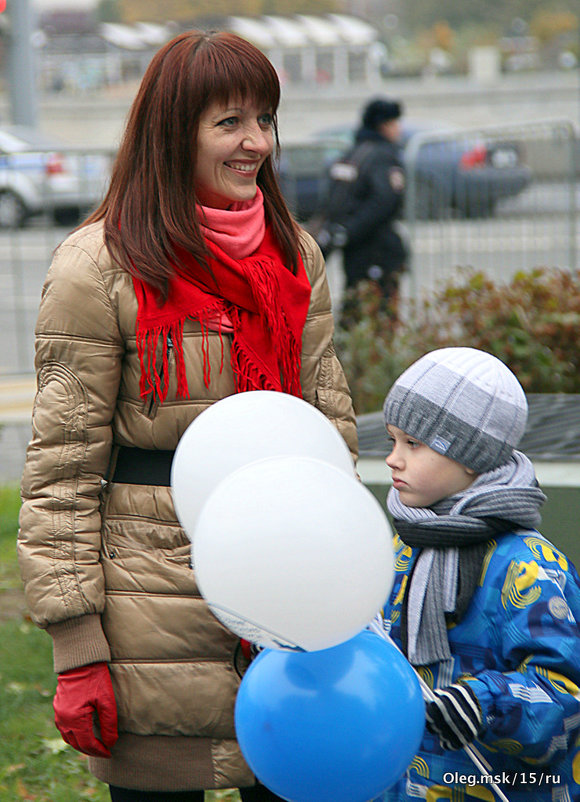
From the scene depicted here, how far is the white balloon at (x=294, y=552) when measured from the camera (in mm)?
1616

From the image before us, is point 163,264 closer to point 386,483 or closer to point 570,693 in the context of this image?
point 570,693

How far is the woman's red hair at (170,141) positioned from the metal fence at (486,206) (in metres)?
4.88

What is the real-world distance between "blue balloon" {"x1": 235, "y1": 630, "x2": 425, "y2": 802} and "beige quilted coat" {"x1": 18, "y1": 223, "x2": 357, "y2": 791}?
504mm

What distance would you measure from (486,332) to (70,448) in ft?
10.4

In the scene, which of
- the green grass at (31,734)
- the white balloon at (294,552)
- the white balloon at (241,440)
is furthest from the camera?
the green grass at (31,734)

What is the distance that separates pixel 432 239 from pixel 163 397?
539cm

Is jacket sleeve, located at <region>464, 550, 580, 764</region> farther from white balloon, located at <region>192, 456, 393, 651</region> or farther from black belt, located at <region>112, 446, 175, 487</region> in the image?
black belt, located at <region>112, 446, 175, 487</region>

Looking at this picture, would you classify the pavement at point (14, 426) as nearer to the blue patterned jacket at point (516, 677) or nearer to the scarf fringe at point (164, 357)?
the scarf fringe at point (164, 357)

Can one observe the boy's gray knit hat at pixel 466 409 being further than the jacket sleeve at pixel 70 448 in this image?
No

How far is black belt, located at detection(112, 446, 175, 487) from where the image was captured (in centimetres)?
229

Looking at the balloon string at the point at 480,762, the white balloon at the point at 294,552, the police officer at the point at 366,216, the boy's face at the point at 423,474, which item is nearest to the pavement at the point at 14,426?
the police officer at the point at 366,216

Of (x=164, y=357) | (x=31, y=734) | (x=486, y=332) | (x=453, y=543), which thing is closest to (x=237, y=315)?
(x=164, y=357)

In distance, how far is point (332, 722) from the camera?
175cm

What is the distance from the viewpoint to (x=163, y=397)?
7.38 ft
